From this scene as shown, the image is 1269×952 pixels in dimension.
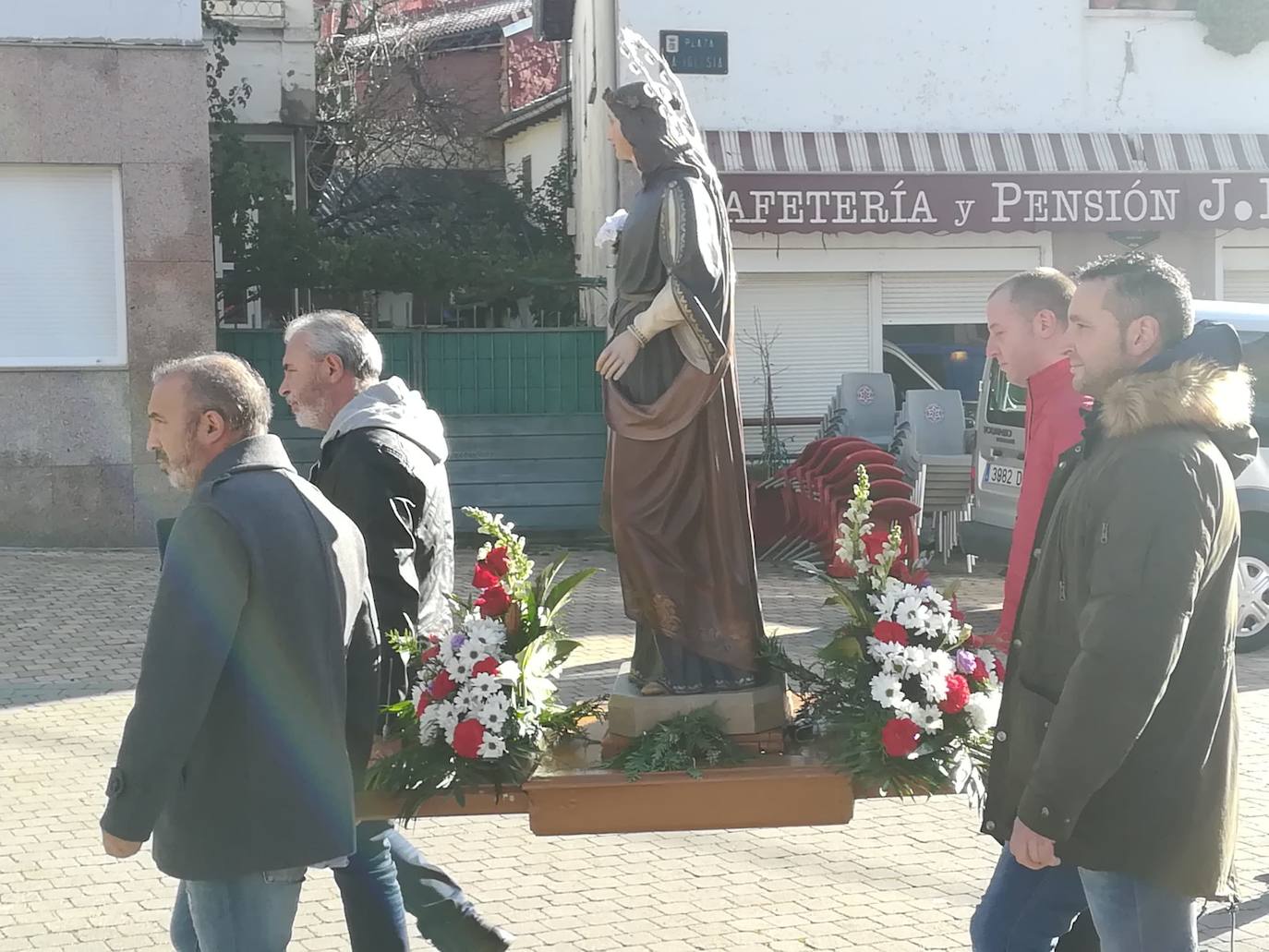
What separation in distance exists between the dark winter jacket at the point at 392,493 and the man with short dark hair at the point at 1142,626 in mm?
1691

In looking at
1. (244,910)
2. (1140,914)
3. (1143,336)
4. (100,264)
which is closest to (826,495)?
(100,264)

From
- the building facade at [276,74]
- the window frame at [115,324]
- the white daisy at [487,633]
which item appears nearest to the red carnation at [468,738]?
the white daisy at [487,633]

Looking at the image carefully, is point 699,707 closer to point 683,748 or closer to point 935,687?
point 683,748

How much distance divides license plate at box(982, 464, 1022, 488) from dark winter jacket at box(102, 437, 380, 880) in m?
8.05

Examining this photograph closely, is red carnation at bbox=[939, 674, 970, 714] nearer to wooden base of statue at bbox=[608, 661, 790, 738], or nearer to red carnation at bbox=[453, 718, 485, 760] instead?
wooden base of statue at bbox=[608, 661, 790, 738]

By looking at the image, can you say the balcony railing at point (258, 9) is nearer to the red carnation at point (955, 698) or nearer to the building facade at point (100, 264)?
the building facade at point (100, 264)

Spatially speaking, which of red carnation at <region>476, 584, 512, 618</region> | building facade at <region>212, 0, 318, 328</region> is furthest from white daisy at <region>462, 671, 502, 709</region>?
building facade at <region>212, 0, 318, 328</region>

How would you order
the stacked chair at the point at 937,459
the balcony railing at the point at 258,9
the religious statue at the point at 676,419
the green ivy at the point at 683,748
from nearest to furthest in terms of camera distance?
the green ivy at the point at 683,748 → the religious statue at the point at 676,419 → the stacked chair at the point at 937,459 → the balcony railing at the point at 258,9

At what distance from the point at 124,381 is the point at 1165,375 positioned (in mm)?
11976

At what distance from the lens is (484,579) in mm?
4305

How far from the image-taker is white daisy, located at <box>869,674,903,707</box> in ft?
13.4

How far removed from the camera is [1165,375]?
314 centimetres

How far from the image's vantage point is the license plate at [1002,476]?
35.6 ft

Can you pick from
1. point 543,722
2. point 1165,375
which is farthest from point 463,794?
point 1165,375
